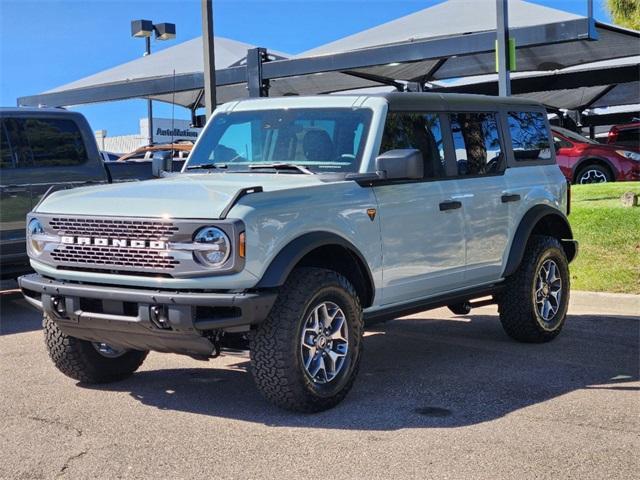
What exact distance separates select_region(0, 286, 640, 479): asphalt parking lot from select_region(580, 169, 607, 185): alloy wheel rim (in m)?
10.8

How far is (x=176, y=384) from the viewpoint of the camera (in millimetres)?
Answer: 5867

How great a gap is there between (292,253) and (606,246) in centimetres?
673

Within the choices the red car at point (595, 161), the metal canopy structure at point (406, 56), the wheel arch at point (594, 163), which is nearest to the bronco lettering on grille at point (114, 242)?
the metal canopy structure at point (406, 56)

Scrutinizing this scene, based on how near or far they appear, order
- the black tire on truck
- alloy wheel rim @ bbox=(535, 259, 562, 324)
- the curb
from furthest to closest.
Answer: the curb → alloy wheel rim @ bbox=(535, 259, 562, 324) → the black tire on truck

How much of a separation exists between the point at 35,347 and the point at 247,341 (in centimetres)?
292

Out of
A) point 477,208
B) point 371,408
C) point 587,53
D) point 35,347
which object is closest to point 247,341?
point 371,408

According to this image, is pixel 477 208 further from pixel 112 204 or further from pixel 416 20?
pixel 416 20

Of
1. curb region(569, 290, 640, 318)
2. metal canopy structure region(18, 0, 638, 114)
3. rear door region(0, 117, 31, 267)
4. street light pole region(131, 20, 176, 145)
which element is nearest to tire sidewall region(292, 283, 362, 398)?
curb region(569, 290, 640, 318)

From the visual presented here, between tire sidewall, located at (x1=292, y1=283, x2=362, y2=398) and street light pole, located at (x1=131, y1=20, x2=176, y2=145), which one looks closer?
tire sidewall, located at (x1=292, y1=283, x2=362, y2=398)

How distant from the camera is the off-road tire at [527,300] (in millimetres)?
6926

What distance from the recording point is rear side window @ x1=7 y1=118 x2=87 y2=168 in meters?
9.03

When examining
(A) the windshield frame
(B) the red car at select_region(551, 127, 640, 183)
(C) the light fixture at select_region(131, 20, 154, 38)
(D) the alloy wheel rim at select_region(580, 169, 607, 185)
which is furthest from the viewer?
(C) the light fixture at select_region(131, 20, 154, 38)

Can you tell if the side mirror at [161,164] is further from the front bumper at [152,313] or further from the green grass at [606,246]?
the green grass at [606,246]

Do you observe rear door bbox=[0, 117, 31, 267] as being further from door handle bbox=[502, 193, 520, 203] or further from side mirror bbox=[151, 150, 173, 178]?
door handle bbox=[502, 193, 520, 203]
